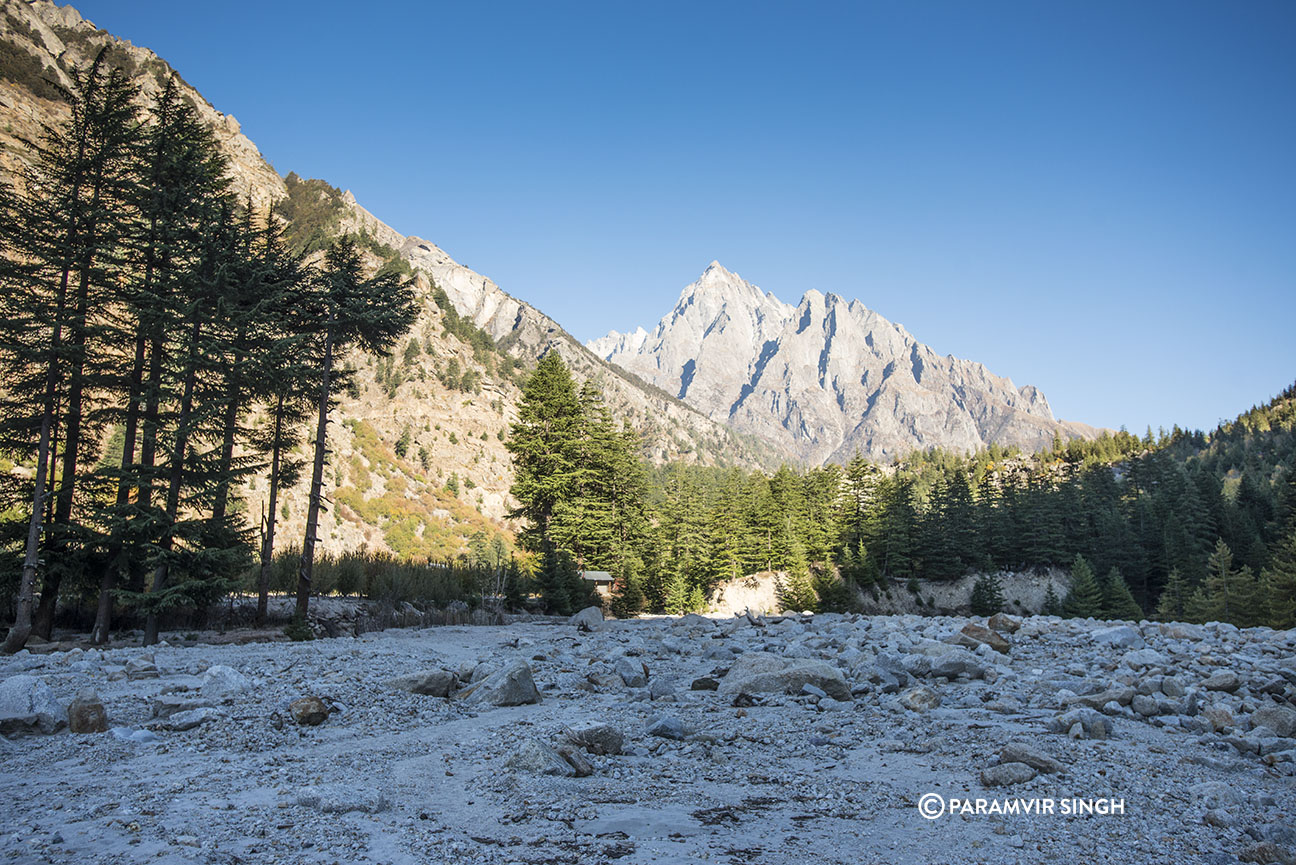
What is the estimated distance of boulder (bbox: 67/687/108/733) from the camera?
5.86m

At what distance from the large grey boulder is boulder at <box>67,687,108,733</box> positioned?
273 inches

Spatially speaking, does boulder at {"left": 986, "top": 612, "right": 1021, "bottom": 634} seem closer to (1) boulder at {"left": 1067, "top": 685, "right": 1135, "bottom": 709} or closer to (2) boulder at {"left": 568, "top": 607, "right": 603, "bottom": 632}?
(1) boulder at {"left": 1067, "top": 685, "right": 1135, "bottom": 709}

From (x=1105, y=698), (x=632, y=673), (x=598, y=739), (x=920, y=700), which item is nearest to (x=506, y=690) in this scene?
(x=632, y=673)

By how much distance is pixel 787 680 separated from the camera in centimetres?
876

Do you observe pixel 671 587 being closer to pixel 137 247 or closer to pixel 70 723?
pixel 137 247

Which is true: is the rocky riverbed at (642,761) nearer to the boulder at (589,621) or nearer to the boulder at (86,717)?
the boulder at (86,717)

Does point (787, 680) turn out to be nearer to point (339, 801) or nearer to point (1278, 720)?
point (1278, 720)

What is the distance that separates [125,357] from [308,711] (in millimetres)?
11952

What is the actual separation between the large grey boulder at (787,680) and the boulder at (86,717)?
6.94 m

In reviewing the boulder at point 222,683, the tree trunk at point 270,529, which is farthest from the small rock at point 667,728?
the tree trunk at point 270,529

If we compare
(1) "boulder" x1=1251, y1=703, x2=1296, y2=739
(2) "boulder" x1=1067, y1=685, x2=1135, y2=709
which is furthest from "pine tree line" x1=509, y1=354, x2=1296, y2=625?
(1) "boulder" x1=1251, y1=703, x2=1296, y2=739

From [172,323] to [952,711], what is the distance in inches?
641

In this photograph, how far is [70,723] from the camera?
19.3 ft

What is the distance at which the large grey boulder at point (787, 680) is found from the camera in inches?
339
